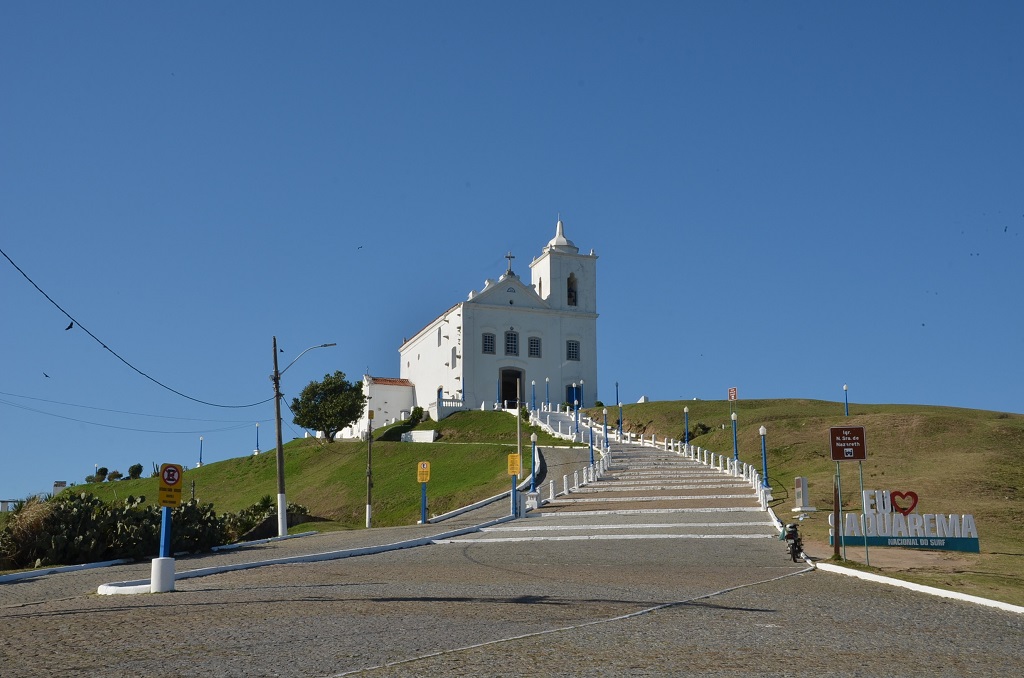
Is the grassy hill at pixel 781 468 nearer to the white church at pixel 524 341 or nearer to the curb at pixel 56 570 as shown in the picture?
the white church at pixel 524 341

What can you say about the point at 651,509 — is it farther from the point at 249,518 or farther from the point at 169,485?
the point at 169,485

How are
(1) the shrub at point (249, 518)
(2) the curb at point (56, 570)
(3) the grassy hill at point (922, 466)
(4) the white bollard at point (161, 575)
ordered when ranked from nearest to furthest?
(4) the white bollard at point (161, 575) < (2) the curb at point (56, 570) < (3) the grassy hill at point (922, 466) < (1) the shrub at point (249, 518)

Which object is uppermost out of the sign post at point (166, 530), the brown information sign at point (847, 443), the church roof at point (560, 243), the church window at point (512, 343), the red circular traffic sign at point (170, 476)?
the church roof at point (560, 243)

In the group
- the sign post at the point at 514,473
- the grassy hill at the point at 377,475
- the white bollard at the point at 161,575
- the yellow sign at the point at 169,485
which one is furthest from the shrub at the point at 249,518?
the white bollard at the point at 161,575

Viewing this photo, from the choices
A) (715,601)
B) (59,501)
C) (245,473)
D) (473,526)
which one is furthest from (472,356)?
Answer: (715,601)

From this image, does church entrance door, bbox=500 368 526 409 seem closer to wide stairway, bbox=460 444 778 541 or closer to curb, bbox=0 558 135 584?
wide stairway, bbox=460 444 778 541

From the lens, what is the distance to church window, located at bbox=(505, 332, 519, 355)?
257 ft

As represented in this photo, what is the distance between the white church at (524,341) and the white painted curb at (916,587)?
56.2 metres

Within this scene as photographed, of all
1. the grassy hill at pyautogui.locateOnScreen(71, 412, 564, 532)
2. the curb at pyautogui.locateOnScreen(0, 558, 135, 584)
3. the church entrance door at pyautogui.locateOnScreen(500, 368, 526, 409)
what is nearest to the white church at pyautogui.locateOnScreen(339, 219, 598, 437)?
Result: the church entrance door at pyautogui.locateOnScreen(500, 368, 526, 409)

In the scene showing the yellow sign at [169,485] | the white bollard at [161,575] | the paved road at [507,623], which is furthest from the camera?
the yellow sign at [169,485]

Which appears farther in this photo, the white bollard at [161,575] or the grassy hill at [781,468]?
the grassy hill at [781,468]

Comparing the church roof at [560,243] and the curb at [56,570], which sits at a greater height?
the church roof at [560,243]

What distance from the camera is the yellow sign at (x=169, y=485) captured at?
1567 cm

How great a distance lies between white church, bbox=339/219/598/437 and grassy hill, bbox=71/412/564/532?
16.9 feet
